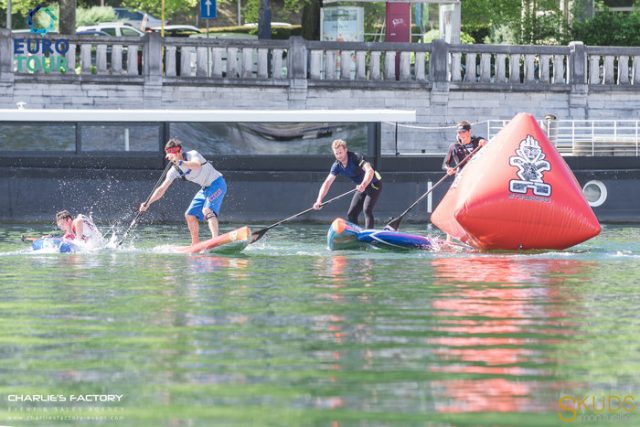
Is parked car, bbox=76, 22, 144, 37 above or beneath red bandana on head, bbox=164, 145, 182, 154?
above

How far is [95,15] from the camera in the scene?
5253 cm

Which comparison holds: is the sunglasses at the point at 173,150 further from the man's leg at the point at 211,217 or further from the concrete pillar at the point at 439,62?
the concrete pillar at the point at 439,62

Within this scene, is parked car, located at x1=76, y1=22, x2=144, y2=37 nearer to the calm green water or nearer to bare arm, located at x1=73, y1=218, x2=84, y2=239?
bare arm, located at x1=73, y1=218, x2=84, y2=239

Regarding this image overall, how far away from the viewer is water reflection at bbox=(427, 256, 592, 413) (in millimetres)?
9570

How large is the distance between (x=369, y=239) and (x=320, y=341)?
8727 mm

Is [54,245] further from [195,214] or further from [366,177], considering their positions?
[366,177]

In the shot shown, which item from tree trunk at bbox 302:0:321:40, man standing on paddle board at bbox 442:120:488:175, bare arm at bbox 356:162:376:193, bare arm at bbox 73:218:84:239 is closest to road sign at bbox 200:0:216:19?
tree trunk at bbox 302:0:321:40

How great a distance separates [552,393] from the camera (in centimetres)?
961

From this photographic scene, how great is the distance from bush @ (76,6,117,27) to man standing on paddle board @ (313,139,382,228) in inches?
1226

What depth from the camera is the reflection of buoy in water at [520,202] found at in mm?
19516

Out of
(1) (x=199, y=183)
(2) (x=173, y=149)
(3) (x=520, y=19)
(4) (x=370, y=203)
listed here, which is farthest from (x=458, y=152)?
Answer: (3) (x=520, y=19)

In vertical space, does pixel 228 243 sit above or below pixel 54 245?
above

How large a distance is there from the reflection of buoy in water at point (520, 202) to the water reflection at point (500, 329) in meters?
0.78

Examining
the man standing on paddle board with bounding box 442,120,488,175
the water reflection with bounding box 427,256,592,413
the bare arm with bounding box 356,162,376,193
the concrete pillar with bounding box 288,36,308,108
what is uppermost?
the concrete pillar with bounding box 288,36,308,108
